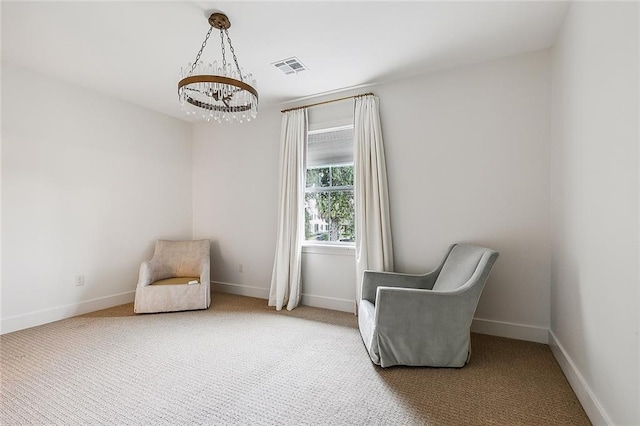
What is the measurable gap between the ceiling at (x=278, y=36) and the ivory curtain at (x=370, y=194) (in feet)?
1.49

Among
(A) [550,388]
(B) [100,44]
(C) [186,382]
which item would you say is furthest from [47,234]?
(A) [550,388]

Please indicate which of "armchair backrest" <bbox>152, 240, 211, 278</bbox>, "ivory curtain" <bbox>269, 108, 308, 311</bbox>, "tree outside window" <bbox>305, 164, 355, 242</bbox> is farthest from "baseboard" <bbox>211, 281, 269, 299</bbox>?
"tree outside window" <bbox>305, 164, 355, 242</bbox>

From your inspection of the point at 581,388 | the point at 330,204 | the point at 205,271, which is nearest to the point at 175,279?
the point at 205,271

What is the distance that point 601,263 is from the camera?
62.3 inches

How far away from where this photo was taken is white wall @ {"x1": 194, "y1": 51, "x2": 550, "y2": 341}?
8.71 ft

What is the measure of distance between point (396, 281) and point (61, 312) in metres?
3.69

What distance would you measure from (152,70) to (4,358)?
2.86 metres

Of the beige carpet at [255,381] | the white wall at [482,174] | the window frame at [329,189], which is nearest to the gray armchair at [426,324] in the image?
the beige carpet at [255,381]

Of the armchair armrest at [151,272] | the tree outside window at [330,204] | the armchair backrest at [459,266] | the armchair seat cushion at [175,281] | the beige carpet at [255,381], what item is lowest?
the beige carpet at [255,381]

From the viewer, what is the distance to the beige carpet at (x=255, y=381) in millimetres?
1685

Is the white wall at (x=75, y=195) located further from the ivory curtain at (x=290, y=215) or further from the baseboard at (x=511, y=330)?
the baseboard at (x=511, y=330)

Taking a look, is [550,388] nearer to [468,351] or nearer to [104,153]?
[468,351]

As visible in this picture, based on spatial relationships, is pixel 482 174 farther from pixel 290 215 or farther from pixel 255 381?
pixel 255 381

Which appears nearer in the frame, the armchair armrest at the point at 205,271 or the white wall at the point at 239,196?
the armchair armrest at the point at 205,271
